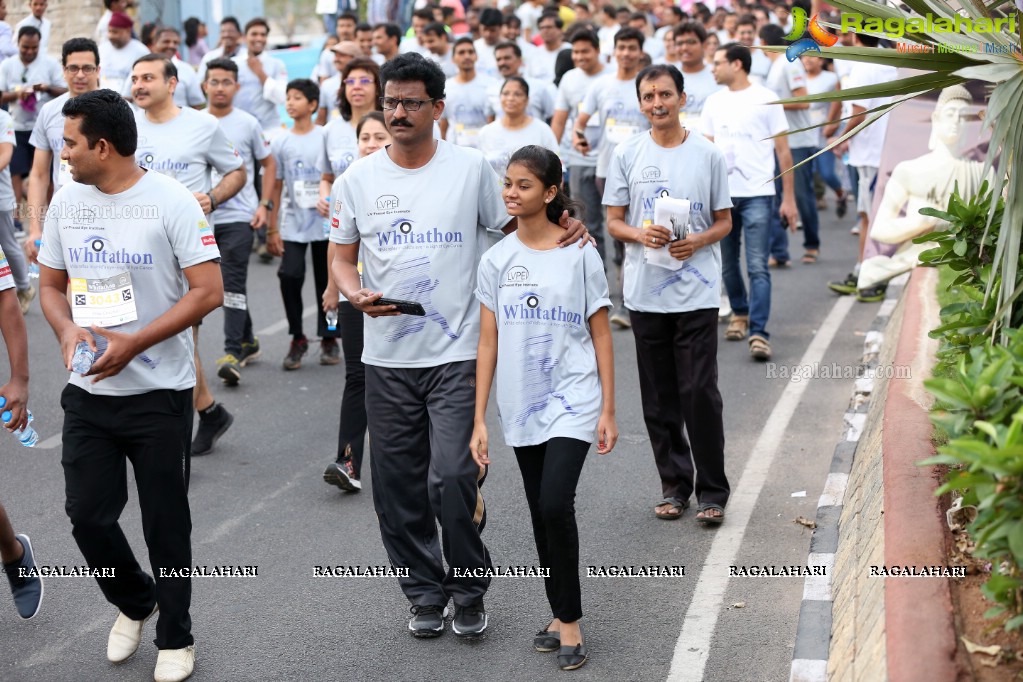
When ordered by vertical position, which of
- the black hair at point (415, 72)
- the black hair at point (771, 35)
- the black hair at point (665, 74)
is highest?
the black hair at point (415, 72)

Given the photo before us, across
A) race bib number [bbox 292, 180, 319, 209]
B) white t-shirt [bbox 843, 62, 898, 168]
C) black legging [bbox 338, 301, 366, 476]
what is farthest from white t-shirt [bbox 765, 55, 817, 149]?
black legging [bbox 338, 301, 366, 476]

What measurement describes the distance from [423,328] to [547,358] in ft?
1.76

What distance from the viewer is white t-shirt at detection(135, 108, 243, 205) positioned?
28.0ft

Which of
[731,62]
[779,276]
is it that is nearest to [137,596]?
[731,62]

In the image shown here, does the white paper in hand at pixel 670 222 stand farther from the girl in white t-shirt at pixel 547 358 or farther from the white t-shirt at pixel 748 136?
the white t-shirt at pixel 748 136

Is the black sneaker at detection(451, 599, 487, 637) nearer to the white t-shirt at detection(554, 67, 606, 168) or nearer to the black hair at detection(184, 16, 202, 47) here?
the white t-shirt at detection(554, 67, 606, 168)

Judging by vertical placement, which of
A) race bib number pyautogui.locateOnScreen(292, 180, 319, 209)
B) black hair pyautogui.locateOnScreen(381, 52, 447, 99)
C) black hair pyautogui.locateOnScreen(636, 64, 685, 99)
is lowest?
race bib number pyautogui.locateOnScreen(292, 180, 319, 209)

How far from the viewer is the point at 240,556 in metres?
6.44

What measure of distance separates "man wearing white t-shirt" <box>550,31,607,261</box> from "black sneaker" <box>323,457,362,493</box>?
5.63 metres

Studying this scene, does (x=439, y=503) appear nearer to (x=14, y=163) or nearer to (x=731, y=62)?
(x=731, y=62)

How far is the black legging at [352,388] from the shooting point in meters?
A: 7.18

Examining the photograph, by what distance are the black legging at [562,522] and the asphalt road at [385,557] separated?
0.81 ft

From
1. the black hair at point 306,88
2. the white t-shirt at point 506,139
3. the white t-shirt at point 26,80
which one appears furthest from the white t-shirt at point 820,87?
the white t-shirt at point 26,80

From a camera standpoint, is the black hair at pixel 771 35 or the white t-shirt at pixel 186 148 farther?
the black hair at pixel 771 35
